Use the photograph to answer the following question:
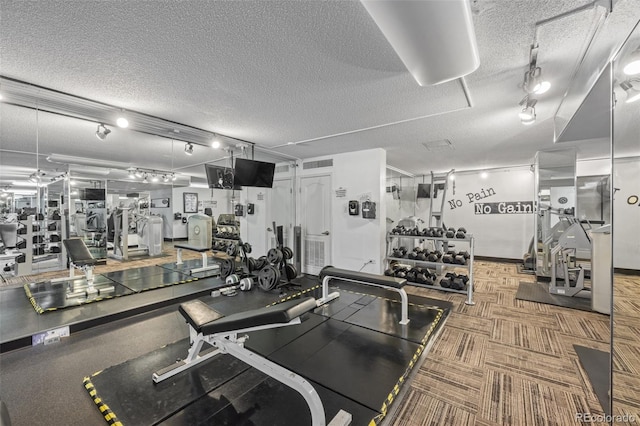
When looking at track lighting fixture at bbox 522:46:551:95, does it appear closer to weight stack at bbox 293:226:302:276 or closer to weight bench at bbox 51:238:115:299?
weight stack at bbox 293:226:302:276

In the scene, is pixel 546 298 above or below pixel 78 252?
below

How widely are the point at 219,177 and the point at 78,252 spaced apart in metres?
2.37

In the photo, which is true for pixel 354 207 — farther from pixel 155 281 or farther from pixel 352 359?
pixel 155 281

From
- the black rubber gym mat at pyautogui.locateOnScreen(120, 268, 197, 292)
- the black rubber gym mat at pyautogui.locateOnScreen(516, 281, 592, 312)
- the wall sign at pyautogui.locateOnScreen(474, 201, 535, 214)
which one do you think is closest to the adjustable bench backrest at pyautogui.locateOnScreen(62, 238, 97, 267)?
the black rubber gym mat at pyautogui.locateOnScreen(120, 268, 197, 292)

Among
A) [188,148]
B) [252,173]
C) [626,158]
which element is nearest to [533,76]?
[626,158]

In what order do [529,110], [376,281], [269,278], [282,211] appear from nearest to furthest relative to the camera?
[529,110] → [376,281] → [269,278] → [282,211]

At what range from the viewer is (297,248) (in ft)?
19.8

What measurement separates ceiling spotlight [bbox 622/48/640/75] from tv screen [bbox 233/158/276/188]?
4.38m

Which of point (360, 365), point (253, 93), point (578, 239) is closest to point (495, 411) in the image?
point (360, 365)

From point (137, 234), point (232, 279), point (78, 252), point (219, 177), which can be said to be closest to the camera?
point (78, 252)

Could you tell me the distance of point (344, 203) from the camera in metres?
5.48

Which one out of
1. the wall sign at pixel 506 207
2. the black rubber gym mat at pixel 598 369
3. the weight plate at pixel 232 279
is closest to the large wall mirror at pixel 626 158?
the black rubber gym mat at pixel 598 369

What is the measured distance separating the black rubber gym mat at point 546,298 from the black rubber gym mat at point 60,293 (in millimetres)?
6519

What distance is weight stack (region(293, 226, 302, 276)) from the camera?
19.7ft
